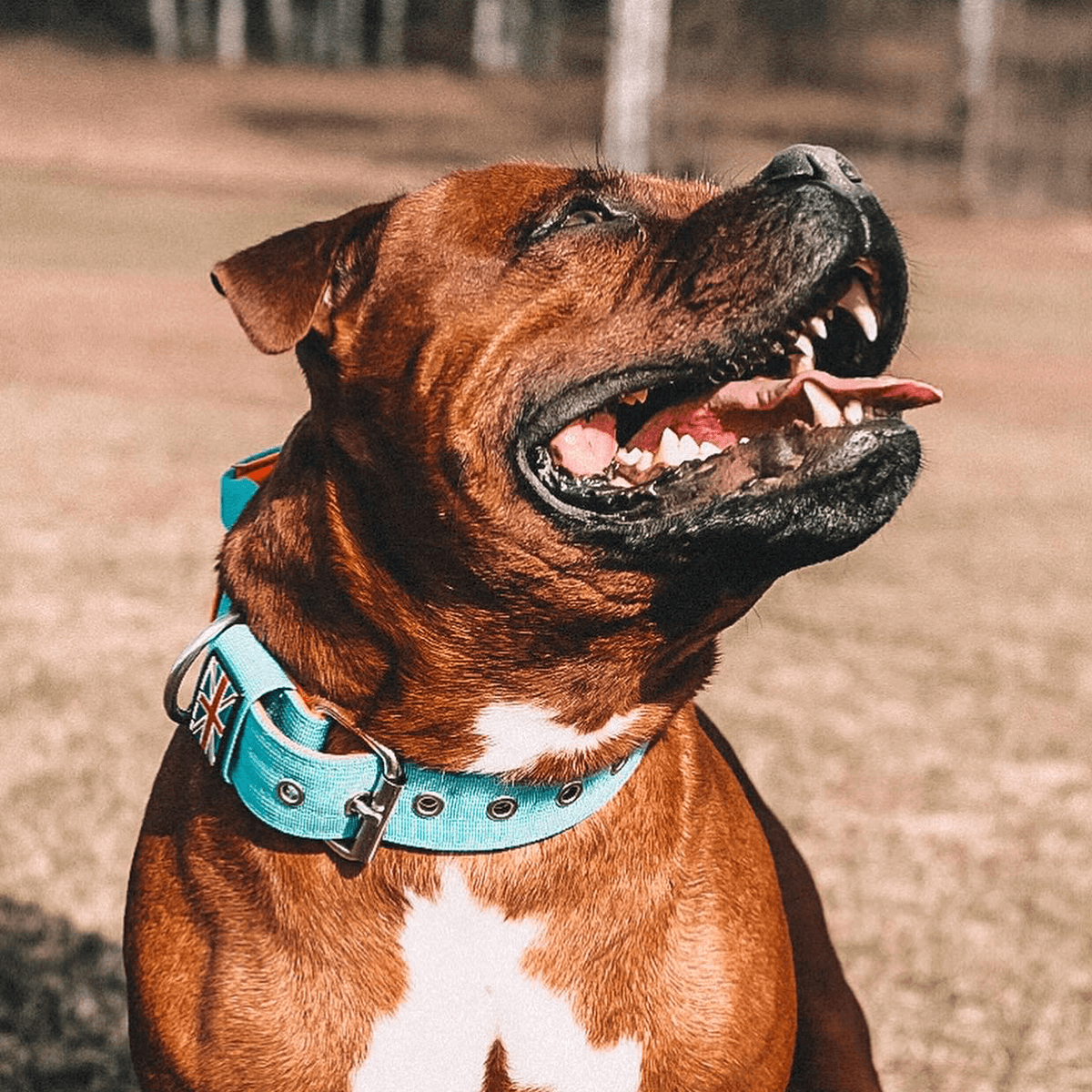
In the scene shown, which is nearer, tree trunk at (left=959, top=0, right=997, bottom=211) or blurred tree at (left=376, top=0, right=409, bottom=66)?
tree trunk at (left=959, top=0, right=997, bottom=211)

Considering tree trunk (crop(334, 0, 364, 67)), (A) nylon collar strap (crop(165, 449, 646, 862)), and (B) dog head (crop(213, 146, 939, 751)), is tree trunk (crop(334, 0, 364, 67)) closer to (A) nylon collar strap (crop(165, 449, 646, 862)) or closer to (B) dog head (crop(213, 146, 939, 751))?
(B) dog head (crop(213, 146, 939, 751))

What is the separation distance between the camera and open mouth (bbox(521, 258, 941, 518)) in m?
2.71

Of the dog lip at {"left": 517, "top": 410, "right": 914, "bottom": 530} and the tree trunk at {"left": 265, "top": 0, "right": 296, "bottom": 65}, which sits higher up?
the dog lip at {"left": 517, "top": 410, "right": 914, "bottom": 530}

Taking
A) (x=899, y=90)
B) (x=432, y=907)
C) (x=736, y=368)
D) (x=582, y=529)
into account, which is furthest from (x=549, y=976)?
(x=899, y=90)

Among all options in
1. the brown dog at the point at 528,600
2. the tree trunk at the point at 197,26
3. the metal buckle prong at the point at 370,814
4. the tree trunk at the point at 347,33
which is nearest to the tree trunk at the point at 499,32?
A: the tree trunk at the point at 347,33

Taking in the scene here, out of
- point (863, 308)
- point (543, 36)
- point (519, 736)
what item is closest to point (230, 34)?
point (543, 36)

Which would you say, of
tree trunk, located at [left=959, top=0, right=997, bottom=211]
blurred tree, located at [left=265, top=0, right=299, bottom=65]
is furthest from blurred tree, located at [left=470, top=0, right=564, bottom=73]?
tree trunk, located at [left=959, top=0, right=997, bottom=211]

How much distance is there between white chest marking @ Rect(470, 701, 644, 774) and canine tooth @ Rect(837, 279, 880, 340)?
87 cm

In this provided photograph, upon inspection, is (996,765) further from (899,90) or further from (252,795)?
(899,90)

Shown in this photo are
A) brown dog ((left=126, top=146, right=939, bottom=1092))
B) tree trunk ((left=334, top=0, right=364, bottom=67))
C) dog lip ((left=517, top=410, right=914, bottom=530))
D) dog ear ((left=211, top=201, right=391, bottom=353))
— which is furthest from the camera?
tree trunk ((left=334, top=0, right=364, bottom=67))

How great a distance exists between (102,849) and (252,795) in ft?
8.52

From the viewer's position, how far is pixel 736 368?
2.86m

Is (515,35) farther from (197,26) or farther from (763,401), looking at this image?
(763,401)

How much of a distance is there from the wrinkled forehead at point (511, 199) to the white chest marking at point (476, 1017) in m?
1.15
